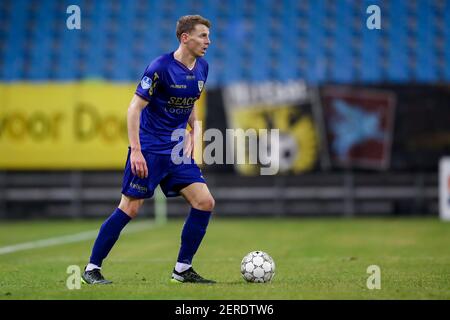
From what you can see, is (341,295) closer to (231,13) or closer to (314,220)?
(314,220)

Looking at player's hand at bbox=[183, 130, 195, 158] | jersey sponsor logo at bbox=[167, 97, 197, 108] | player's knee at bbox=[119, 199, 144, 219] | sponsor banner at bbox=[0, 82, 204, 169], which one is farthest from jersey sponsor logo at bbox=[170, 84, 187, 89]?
sponsor banner at bbox=[0, 82, 204, 169]

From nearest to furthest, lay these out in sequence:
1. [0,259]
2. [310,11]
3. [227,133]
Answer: [0,259] < [227,133] < [310,11]

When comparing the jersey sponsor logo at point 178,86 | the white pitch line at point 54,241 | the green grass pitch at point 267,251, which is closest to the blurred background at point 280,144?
the green grass pitch at point 267,251

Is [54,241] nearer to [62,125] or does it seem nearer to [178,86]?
[62,125]

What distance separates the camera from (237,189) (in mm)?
18625

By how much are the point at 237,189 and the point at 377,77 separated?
174 inches

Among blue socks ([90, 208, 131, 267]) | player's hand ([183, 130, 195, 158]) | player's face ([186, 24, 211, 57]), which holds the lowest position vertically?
blue socks ([90, 208, 131, 267])

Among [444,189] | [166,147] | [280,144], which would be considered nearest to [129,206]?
[166,147]

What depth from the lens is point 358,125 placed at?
59.5ft

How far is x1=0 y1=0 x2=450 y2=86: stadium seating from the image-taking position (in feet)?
67.4

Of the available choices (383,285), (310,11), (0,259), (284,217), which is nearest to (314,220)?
(284,217)

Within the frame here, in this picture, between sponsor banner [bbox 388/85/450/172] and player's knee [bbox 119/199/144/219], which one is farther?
sponsor banner [bbox 388/85/450/172]

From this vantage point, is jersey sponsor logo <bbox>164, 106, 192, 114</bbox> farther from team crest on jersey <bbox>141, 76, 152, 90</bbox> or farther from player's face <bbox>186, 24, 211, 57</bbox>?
player's face <bbox>186, 24, 211, 57</bbox>

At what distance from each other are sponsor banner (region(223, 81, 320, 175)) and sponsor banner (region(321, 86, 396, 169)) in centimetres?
39
